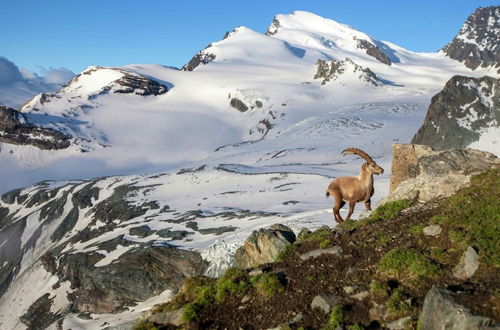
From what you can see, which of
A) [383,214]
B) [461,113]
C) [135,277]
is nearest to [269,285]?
[383,214]

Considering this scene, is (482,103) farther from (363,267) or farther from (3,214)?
(3,214)

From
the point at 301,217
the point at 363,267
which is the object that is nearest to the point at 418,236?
the point at 363,267

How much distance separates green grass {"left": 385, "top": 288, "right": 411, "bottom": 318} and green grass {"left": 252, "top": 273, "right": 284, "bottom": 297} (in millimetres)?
3204

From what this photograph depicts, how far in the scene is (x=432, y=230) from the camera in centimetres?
1486

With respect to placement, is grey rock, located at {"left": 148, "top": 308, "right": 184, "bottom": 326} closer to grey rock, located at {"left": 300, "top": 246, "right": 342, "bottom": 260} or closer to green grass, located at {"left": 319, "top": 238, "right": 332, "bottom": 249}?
grey rock, located at {"left": 300, "top": 246, "right": 342, "bottom": 260}

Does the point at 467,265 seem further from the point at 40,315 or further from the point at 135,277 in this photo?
the point at 40,315

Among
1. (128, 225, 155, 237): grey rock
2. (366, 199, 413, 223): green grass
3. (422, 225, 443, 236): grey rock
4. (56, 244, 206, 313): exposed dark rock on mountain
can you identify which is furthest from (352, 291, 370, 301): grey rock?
(128, 225, 155, 237): grey rock

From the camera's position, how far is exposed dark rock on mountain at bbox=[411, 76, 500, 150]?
112 metres

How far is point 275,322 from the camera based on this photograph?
12.6 metres

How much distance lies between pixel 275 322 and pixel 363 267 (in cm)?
319

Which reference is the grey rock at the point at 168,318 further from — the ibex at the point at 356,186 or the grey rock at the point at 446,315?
the ibex at the point at 356,186

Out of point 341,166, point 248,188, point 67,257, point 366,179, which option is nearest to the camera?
point 366,179

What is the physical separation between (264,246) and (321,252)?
192 inches

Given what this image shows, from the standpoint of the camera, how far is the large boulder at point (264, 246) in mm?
19853
